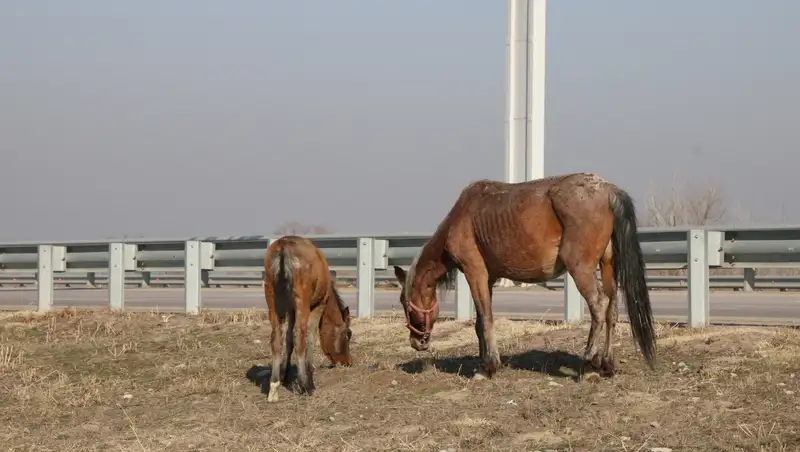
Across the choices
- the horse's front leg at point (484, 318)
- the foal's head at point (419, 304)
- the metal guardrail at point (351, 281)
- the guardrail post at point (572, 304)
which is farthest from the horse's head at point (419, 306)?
the metal guardrail at point (351, 281)

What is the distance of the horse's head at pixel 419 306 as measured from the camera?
1047 centimetres

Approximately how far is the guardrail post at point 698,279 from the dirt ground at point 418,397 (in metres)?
0.53

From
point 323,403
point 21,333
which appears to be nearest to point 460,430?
Result: point 323,403

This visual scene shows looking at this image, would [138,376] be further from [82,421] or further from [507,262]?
[507,262]

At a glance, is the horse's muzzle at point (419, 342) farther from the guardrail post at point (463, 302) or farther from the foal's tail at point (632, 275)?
the guardrail post at point (463, 302)


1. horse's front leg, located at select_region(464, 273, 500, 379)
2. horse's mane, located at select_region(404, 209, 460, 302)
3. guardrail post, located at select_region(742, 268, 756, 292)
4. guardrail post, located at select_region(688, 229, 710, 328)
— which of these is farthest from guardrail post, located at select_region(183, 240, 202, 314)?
guardrail post, located at select_region(742, 268, 756, 292)

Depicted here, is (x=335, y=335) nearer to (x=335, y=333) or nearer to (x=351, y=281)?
(x=335, y=333)

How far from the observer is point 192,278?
1634cm

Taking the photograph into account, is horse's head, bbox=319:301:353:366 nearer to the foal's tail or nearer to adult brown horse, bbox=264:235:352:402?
adult brown horse, bbox=264:235:352:402

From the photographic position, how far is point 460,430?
24.0ft

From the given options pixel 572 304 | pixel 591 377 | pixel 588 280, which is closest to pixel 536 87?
pixel 572 304

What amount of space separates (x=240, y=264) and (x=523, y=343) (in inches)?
244

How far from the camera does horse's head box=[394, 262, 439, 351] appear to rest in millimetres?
10469

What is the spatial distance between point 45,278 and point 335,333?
919 cm
